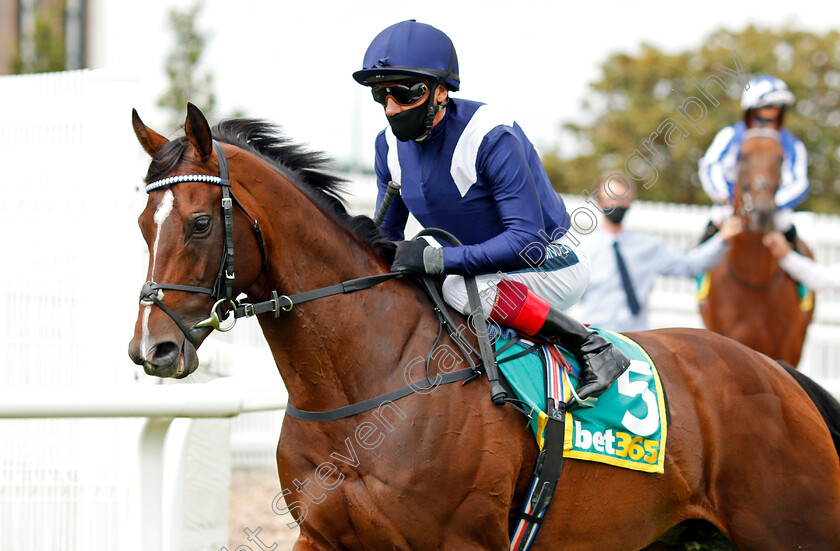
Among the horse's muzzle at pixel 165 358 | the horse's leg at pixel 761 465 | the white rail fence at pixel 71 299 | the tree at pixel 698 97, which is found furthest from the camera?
the tree at pixel 698 97

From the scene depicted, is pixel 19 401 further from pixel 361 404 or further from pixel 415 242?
pixel 415 242

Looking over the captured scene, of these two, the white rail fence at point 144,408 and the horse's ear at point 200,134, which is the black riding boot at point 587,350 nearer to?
the white rail fence at point 144,408

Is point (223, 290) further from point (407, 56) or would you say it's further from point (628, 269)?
point (628, 269)

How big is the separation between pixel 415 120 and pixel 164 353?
3.87 feet

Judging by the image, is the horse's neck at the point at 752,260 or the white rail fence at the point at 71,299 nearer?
the white rail fence at the point at 71,299

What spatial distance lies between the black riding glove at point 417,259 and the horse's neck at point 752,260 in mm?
4954

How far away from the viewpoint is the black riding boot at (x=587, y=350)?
3.21m


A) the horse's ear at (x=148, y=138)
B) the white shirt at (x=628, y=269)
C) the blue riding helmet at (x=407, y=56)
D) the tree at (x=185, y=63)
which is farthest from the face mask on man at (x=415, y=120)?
the tree at (x=185, y=63)

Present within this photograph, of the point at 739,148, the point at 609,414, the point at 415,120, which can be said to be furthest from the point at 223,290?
the point at 739,148

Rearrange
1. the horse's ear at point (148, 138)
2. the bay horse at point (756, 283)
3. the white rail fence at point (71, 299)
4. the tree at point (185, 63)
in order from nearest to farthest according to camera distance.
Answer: the horse's ear at point (148, 138) < the white rail fence at point (71, 299) < the bay horse at point (756, 283) < the tree at point (185, 63)

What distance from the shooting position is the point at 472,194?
10.5 feet

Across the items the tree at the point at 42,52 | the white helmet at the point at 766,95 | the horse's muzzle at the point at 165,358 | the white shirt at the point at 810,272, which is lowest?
the white shirt at the point at 810,272

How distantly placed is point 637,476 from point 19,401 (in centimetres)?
214

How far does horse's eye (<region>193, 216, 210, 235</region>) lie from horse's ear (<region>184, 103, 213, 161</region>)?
0.22 m
